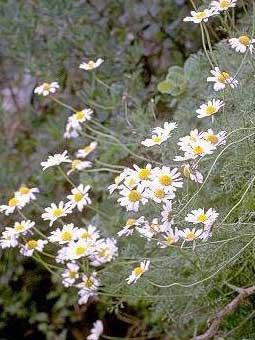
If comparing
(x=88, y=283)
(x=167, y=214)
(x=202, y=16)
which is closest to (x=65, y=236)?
(x=88, y=283)

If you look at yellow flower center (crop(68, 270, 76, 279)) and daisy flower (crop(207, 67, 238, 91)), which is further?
yellow flower center (crop(68, 270, 76, 279))

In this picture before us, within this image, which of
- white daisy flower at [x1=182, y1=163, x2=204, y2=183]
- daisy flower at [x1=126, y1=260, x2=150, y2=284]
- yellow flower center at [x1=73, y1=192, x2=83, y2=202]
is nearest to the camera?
white daisy flower at [x1=182, y1=163, x2=204, y2=183]

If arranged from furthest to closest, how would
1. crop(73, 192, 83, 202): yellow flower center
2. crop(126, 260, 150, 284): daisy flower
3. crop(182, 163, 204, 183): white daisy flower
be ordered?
crop(73, 192, 83, 202): yellow flower center, crop(126, 260, 150, 284): daisy flower, crop(182, 163, 204, 183): white daisy flower

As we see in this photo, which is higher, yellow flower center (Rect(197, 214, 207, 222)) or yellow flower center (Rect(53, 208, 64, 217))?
yellow flower center (Rect(197, 214, 207, 222))

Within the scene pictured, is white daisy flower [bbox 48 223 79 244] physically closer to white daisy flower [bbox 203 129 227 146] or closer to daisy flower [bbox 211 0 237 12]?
white daisy flower [bbox 203 129 227 146]

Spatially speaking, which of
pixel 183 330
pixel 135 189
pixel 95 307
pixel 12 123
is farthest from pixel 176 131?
pixel 12 123

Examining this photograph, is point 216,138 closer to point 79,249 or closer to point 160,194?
point 160,194

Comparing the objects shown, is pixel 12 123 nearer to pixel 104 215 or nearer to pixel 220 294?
pixel 104 215

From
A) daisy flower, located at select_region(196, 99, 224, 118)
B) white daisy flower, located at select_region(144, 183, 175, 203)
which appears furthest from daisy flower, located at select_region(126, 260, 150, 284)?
daisy flower, located at select_region(196, 99, 224, 118)
